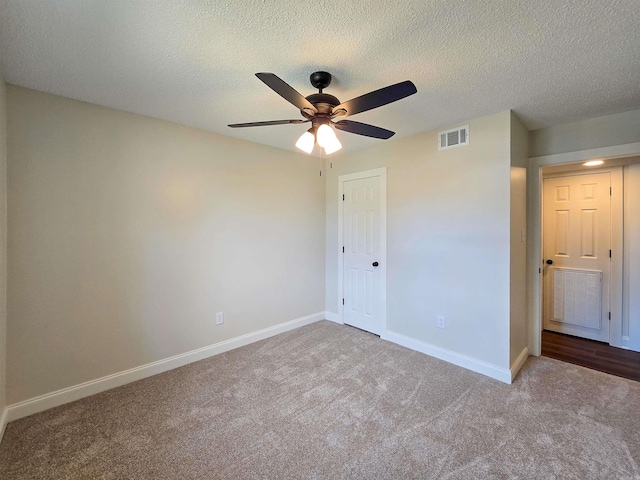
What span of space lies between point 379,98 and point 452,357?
2.52m

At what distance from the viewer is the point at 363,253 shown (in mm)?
3633

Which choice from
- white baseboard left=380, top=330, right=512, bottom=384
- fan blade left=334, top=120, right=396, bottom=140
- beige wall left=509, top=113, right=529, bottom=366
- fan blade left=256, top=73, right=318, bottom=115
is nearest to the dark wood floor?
beige wall left=509, top=113, right=529, bottom=366

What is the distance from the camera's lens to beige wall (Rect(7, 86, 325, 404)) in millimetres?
2020

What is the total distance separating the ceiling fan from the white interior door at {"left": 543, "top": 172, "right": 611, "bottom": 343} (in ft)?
10.2

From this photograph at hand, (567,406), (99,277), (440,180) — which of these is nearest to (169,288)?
(99,277)

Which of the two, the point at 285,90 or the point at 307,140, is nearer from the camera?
the point at 285,90

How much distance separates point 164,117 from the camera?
254 cm

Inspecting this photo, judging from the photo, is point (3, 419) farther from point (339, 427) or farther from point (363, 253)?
point (363, 253)

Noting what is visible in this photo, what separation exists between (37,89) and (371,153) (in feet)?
9.98

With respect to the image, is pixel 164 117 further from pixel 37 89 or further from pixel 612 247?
pixel 612 247

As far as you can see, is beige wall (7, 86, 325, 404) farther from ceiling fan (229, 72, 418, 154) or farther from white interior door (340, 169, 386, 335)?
ceiling fan (229, 72, 418, 154)

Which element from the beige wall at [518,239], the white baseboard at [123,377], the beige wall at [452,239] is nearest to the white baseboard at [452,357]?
the beige wall at [452,239]

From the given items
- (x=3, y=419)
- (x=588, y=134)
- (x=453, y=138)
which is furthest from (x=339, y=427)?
(x=588, y=134)

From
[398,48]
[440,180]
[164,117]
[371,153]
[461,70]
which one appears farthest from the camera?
[371,153]
